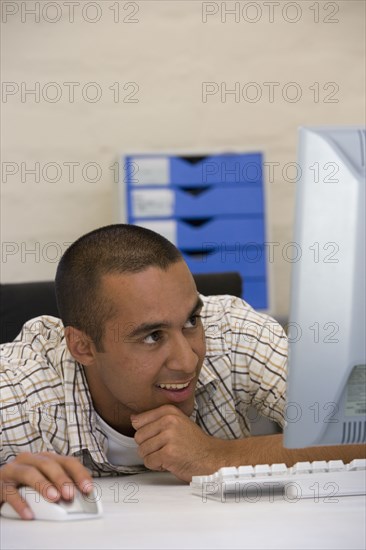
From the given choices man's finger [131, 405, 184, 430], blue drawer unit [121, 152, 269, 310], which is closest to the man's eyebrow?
man's finger [131, 405, 184, 430]

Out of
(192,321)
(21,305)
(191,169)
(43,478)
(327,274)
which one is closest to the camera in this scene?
(327,274)

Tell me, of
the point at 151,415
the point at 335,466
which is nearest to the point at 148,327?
the point at 151,415

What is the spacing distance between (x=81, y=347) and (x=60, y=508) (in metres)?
0.59

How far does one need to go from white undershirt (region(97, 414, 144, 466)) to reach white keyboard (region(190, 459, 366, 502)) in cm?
37

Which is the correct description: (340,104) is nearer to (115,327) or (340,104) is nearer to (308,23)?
(308,23)

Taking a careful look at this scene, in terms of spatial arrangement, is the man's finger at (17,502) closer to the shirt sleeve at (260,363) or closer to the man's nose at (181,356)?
the man's nose at (181,356)

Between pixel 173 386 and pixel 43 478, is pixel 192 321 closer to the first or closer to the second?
pixel 173 386

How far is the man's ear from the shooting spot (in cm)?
169

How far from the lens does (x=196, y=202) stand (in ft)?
12.5

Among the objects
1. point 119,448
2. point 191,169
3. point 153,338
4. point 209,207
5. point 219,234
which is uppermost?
point 191,169

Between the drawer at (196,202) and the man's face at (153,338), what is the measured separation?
2.14 m

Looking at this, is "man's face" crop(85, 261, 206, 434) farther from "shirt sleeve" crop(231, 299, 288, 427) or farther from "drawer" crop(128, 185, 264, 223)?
"drawer" crop(128, 185, 264, 223)

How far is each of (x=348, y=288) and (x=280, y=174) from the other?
3.35 metres

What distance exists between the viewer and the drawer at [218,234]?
12.4ft
